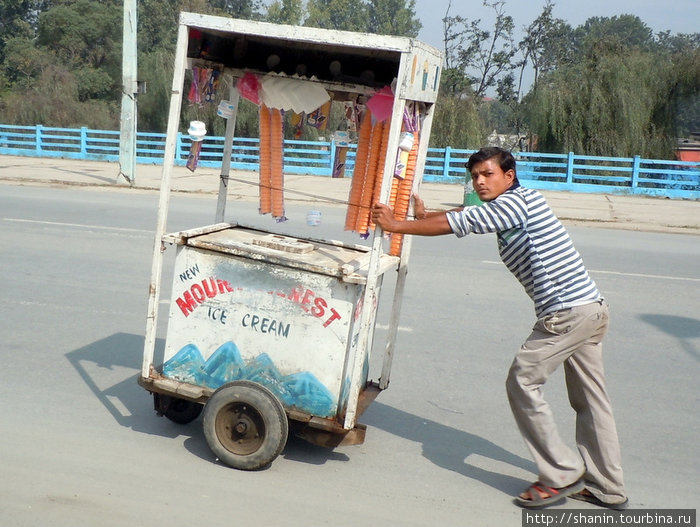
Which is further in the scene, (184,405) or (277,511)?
(184,405)

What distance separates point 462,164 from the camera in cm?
2170

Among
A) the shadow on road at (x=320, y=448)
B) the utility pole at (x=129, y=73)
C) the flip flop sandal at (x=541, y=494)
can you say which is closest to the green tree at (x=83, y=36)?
the utility pole at (x=129, y=73)

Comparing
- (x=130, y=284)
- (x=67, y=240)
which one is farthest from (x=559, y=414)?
(x=67, y=240)

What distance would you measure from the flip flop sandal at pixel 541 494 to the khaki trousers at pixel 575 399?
0.11 ft

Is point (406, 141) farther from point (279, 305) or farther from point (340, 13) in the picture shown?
point (340, 13)

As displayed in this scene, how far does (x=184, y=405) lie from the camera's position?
178 inches

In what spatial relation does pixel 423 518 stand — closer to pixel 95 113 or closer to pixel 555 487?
pixel 555 487

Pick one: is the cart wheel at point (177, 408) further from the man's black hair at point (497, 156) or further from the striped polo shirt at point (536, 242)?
the man's black hair at point (497, 156)

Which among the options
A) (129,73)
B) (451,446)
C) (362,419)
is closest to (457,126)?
(129,73)

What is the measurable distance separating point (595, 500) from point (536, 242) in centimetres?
132

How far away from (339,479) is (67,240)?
693 centimetres

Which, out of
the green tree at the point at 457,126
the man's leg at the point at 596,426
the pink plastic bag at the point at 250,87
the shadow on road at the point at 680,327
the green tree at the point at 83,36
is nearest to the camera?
the man's leg at the point at 596,426

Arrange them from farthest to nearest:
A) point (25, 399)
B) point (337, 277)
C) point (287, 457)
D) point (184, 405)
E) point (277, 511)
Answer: point (25, 399) → point (184, 405) → point (287, 457) → point (337, 277) → point (277, 511)

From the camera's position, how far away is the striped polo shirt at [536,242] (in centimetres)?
366
